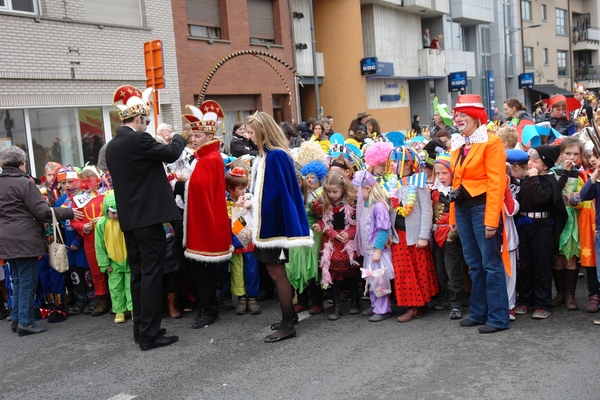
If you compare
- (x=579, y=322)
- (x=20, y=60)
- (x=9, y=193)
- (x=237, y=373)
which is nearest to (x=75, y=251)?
(x=9, y=193)

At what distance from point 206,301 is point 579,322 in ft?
11.8

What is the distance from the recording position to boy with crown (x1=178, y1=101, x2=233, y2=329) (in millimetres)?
6199

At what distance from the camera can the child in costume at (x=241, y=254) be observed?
659cm

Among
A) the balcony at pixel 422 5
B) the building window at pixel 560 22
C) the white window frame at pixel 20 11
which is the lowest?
the white window frame at pixel 20 11

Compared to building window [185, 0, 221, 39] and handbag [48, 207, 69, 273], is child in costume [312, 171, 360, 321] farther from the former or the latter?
building window [185, 0, 221, 39]

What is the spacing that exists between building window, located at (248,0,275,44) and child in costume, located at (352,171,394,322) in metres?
15.0

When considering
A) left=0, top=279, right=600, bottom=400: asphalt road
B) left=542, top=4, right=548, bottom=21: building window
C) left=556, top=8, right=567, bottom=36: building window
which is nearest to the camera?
left=0, top=279, right=600, bottom=400: asphalt road

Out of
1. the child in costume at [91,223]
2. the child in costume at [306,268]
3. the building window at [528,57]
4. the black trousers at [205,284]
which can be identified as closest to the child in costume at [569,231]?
the child in costume at [306,268]

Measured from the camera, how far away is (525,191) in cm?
574

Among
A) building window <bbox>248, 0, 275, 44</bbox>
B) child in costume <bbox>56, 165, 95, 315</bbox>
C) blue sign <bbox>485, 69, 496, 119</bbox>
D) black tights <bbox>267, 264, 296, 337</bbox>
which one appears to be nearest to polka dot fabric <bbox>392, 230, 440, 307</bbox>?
black tights <bbox>267, 264, 296, 337</bbox>

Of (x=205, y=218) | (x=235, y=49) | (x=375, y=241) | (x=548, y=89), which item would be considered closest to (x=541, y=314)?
(x=375, y=241)

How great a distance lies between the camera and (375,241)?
5.94 m

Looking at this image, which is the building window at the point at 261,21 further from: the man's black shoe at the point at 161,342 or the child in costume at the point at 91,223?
the man's black shoe at the point at 161,342

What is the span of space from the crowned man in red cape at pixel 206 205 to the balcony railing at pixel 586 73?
52073 millimetres
